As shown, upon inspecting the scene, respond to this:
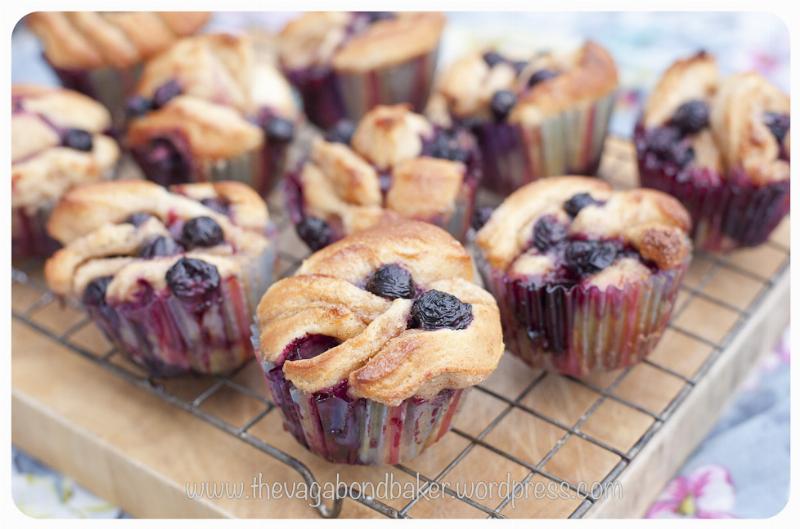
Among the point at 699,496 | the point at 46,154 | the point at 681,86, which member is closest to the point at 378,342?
the point at 699,496

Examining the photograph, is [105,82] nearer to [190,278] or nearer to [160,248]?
[160,248]

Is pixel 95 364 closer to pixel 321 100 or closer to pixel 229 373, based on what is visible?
pixel 229 373

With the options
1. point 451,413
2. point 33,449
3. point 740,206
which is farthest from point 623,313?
point 33,449

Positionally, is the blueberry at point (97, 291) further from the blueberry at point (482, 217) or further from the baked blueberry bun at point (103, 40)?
the baked blueberry bun at point (103, 40)

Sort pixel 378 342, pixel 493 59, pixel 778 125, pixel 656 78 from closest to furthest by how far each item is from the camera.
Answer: pixel 378 342 → pixel 778 125 → pixel 493 59 → pixel 656 78

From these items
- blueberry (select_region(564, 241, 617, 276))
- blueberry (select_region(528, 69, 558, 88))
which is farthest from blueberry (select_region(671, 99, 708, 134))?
blueberry (select_region(564, 241, 617, 276))
